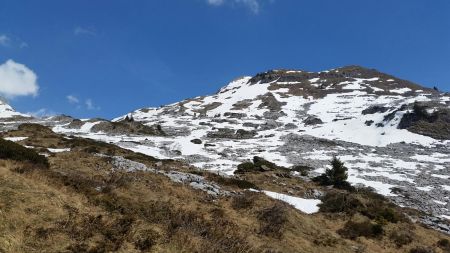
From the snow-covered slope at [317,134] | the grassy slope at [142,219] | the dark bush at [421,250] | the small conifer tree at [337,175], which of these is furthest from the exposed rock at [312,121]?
the dark bush at [421,250]

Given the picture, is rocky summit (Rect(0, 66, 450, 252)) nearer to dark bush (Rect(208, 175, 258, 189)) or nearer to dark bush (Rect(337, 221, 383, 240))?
dark bush (Rect(208, 175, 258, 189))

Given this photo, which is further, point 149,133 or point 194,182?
point 149,133

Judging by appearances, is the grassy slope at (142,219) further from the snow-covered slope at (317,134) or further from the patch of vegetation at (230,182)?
the snow-covered slope at (317,134)

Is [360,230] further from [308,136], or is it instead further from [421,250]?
[308,136]

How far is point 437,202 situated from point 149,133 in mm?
56207

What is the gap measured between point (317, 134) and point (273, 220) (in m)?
74.4

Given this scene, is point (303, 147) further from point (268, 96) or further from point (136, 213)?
point (268, 96)

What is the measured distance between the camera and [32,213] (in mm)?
11930

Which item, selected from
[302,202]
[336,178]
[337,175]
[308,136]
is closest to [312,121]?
[308,136]

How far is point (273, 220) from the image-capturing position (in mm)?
18281

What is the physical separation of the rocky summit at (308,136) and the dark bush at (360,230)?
17.7ft

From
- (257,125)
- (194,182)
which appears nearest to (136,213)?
(194,182)

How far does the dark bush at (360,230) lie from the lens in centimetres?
2062

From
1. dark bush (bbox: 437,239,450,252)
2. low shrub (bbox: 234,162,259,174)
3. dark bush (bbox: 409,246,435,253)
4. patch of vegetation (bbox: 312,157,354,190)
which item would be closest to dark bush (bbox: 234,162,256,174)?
low shrub (bbox: 234,162,259,174)
